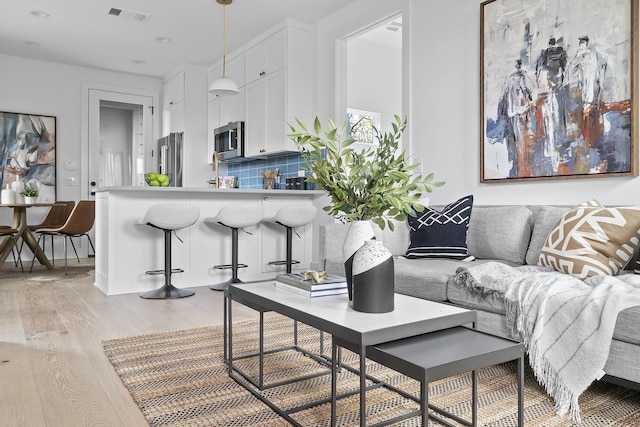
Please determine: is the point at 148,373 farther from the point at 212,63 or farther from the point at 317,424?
the point at 212,63

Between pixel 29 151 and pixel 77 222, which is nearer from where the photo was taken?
pixel 77 222

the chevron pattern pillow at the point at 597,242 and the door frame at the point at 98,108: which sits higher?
the door frame at the point at 98,108

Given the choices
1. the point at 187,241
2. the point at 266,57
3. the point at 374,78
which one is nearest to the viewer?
the point at 187,241

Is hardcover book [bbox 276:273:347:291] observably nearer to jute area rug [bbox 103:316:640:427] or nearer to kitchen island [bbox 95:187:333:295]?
jute area rug [bbox 103:316:640:427]

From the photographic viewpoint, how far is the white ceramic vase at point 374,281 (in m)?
1.58

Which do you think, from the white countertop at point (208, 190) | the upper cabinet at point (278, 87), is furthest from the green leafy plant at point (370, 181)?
the upper cabinet at point (278, 87)

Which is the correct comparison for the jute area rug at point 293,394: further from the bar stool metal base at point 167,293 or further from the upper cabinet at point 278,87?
the upper cabinet at point 278,87

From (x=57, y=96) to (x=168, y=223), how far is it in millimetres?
4309

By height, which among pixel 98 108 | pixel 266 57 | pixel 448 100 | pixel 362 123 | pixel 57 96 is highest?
pixel 266 57

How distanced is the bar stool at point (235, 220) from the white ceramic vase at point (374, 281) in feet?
8.93

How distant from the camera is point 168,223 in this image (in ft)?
12.6

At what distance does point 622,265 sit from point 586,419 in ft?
2.96

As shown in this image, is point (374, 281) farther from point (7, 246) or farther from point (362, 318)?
point (7, 246)

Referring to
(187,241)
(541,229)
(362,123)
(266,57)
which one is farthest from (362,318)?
(266,57)
